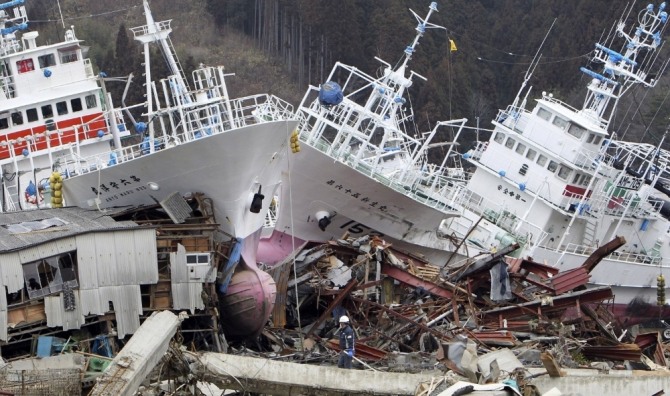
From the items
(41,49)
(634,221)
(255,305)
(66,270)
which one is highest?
(41,49)

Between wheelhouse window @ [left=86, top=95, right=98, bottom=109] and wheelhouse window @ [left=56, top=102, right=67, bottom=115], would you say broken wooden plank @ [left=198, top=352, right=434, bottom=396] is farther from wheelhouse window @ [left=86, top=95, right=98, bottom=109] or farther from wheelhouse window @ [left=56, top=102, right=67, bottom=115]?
wheelhouse window @ [left=86, top=95, right=98, bottom=109]

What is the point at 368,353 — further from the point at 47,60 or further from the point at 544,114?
the point at 544,114

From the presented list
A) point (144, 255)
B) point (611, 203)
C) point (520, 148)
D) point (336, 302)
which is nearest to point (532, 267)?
point (336, 302)

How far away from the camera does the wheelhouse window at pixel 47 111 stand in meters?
40.8

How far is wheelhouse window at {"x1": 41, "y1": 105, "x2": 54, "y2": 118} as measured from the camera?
40781 millimetres

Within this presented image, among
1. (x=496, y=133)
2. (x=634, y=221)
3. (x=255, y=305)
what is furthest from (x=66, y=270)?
(x=634, y=221)

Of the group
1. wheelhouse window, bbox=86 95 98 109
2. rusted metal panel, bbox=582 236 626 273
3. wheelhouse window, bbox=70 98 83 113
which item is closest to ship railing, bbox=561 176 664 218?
rusted metal panel, bbox=582 236 626 273

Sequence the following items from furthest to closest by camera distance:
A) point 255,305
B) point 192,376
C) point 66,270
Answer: point 255,305 → point 66,270 → point 192,376

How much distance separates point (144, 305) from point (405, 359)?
16.8 ft

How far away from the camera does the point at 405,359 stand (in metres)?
26.5

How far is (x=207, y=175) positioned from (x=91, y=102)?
12630 millimetres

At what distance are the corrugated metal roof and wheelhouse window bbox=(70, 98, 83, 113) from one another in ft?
37.1

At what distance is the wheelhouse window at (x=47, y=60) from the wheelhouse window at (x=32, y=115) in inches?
60.6

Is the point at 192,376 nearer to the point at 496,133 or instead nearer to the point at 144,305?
the point at 144,305
